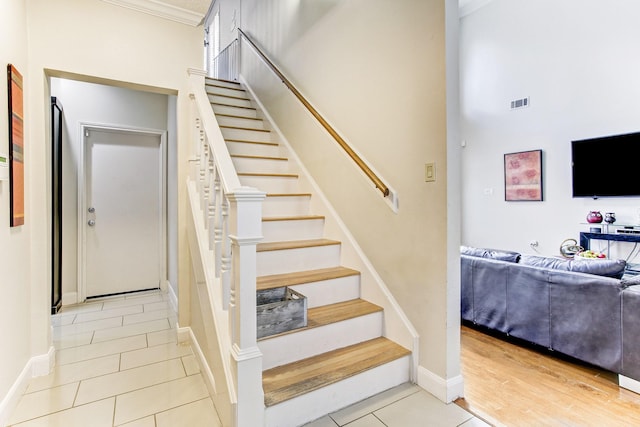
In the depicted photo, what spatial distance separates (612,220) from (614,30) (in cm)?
243

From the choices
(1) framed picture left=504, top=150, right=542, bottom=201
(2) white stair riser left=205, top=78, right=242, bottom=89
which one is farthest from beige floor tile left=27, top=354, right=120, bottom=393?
(1) framed picture left=504, top=150, right=542, bottom=201

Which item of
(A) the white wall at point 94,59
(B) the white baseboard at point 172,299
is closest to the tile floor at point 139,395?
(A) the white wall at point 94,59

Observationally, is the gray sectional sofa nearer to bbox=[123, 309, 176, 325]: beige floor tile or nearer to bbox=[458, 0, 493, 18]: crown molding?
bbox=[123, 309, 176, 325]: beige floor tile

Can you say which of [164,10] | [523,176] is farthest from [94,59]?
[523,176]

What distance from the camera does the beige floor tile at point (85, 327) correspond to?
2.94 m

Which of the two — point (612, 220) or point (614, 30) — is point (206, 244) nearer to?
point (612, 220)

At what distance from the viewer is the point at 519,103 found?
5332 millimetres

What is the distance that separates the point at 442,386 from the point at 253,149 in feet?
8.93

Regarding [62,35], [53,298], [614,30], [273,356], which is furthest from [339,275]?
[614,30]

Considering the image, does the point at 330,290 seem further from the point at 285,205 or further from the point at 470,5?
the point at 470,5

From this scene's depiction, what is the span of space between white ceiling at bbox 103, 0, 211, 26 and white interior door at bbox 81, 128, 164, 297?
1.96 metres

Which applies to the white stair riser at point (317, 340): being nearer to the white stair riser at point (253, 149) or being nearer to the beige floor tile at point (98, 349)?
the beige floor tile at point (98, 349)

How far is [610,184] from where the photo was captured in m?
4.38

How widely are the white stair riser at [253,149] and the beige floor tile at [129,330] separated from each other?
5.86 feet
